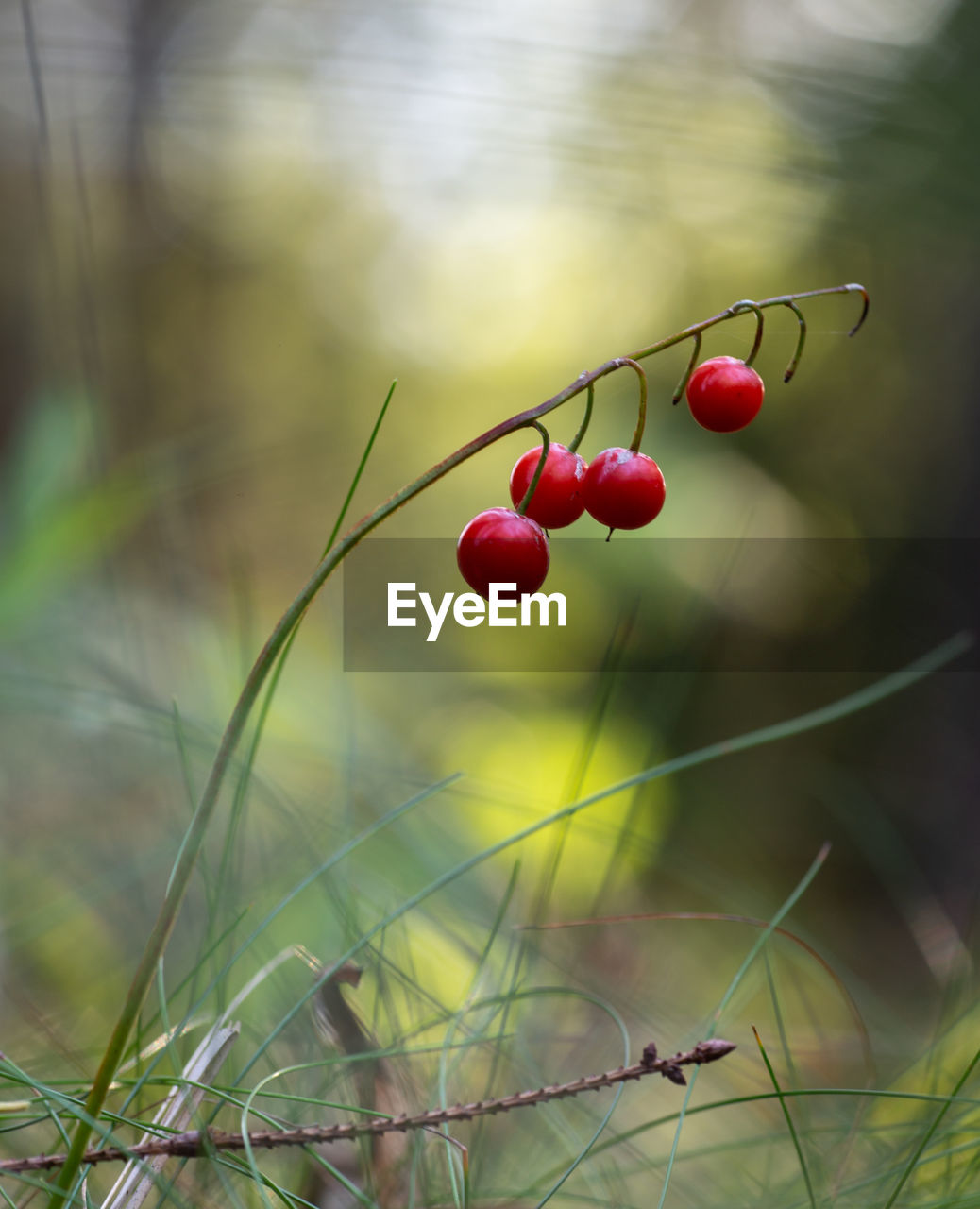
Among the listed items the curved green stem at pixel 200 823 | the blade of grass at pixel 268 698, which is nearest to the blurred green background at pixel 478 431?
the blade of grass at pixel 268 698

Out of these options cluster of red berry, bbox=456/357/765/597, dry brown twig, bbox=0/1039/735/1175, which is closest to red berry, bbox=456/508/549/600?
cluster of red berry, bbox=456/357/765/597

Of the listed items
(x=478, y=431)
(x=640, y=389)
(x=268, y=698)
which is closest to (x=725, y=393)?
(x=640, y=389)

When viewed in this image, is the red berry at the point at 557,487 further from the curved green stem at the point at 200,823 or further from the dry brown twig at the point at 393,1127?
the dry brown twig at the point at 393,1127

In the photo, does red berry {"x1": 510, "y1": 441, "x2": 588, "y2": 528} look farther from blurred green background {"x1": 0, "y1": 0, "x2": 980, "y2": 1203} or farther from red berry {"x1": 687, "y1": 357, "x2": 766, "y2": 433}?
blurred green background {"x1": 0, "y1": 0, "x2": 980, "y2": 1203}

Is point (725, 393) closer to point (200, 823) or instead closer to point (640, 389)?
point (640, 389)

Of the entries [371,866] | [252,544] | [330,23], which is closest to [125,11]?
[330,23]

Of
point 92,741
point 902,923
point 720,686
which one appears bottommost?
point 902,923

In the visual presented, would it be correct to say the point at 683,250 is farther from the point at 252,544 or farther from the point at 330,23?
the point at 252,544

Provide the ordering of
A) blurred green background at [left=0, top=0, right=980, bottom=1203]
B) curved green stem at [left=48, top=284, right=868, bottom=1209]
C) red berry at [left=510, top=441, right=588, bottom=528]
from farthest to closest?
1. blurred green background at [left=0, top=0, right=980, bottom=1203]
2. red berry at [left=510, top=441, right=588, bottom=528]
3. curved green stem at [left=48, top=284, right=868, bottom=1209]
